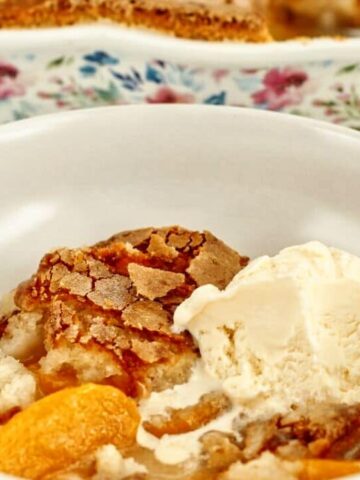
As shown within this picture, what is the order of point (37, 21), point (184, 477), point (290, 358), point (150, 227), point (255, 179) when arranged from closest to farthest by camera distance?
point (184, 477)
point (290, 358)
point (150, 227)
point (255, 179)
point (37, 21)

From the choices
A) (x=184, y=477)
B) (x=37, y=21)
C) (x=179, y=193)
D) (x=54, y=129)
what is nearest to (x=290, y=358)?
(x=184, y=477)

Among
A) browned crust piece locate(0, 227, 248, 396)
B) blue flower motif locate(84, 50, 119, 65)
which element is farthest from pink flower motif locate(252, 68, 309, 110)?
browned crust piece locate(0, 227, 248, 396)

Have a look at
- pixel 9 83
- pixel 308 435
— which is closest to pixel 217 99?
pixel 9 83

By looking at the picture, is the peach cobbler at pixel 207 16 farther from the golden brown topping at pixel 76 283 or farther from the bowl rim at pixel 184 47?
the golden brown topping at pixel 76 283

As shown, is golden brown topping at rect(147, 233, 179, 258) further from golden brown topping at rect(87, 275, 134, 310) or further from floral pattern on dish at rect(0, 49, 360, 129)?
floral pattern on dish at rect(0, 49, 360, 129)

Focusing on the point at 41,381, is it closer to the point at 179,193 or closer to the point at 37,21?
the point at 179,193

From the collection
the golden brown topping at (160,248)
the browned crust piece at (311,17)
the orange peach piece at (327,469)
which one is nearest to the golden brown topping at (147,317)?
the golden brown topping at (160,248)

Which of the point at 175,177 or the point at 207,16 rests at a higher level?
the point at 207,16

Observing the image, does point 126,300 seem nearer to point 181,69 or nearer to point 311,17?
point 181,69
